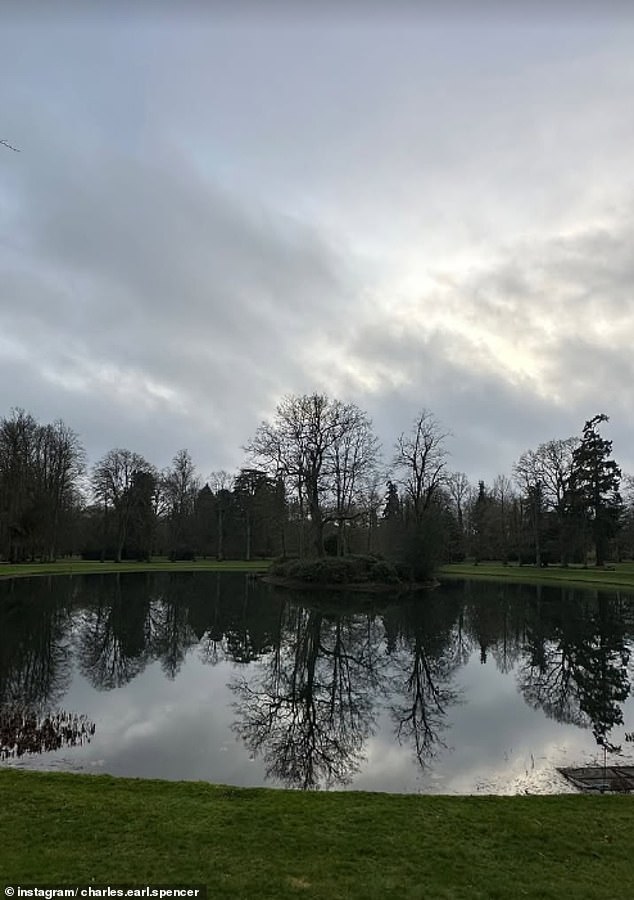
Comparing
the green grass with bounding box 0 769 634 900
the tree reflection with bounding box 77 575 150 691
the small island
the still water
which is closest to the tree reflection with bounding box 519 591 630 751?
the still water

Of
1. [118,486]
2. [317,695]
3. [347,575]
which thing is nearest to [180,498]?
[118,486]

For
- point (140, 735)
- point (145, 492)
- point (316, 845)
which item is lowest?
point (140, 735)

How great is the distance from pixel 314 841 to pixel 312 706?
7.68m

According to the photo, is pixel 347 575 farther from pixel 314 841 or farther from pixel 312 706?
pixel 314 841

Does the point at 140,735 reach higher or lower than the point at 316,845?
lower

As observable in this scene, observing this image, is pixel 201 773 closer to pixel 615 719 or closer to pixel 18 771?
pixel 18 771

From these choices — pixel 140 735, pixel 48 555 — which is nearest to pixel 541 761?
pixel 140 735

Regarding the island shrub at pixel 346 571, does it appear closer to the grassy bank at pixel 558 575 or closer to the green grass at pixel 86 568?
the grassy bank at pixel 558 575

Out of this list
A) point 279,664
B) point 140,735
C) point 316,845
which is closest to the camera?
point 316,845

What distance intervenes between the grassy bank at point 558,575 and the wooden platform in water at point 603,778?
36065mm

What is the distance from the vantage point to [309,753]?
955 centimetres

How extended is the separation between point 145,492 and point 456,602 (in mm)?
47989

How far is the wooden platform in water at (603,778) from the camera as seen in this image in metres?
7.98

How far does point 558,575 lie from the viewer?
168 feet
